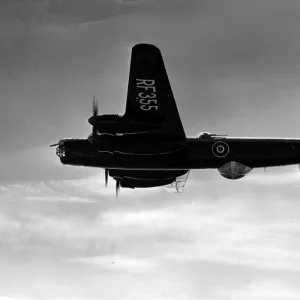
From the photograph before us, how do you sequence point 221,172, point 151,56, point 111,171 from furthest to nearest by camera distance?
point 111,171 < point 221,172 < point 151,56

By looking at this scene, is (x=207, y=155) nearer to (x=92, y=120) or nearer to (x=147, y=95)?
(x=147, y=95)

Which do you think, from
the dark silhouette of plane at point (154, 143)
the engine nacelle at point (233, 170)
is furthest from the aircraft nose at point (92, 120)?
the engine nacelle at point (233, 170)

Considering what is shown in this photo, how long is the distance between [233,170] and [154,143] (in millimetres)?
5673

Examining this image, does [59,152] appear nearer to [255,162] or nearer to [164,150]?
[164,150]

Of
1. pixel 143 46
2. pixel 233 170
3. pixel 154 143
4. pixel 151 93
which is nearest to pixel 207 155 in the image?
pixel 233 170

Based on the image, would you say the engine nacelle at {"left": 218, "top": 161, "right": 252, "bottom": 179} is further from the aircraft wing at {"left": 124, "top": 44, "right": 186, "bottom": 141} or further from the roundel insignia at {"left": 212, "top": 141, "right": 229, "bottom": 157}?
the aircraft wing at {"left": 124, "top": 44, "right": 186, "bottom": 141}

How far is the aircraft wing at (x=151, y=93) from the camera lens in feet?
137

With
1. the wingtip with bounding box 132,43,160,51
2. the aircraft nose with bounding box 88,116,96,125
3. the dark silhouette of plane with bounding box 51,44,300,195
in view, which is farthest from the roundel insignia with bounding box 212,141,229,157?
the aircraft nose with bounding box 88,116,96,125

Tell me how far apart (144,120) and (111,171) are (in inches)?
255

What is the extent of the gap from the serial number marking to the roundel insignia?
5.27 meters

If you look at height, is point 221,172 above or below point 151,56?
below

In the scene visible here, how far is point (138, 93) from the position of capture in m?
42.4

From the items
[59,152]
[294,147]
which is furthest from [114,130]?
[294,147]

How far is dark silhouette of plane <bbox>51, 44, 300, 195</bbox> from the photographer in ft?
138
